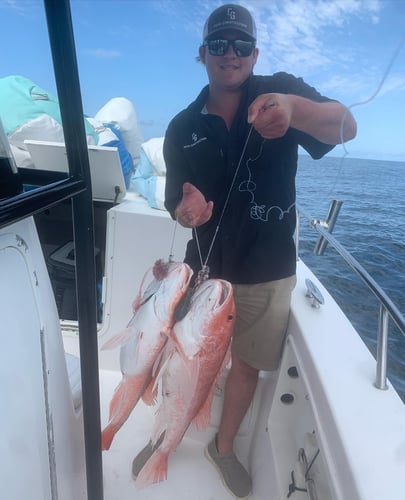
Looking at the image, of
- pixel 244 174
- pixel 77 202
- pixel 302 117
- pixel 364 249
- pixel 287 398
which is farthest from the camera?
pixel 364 249

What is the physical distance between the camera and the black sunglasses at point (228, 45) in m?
1.09

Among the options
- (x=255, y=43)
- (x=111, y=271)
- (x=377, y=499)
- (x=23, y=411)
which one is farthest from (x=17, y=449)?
(x=111, y=271)

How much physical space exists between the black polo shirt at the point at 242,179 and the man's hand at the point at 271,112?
0.22m

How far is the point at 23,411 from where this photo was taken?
663mm

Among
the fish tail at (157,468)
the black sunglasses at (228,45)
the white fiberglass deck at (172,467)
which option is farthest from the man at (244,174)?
the fish tail at (157,468)

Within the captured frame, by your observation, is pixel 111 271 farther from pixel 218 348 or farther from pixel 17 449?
pixel 17 449

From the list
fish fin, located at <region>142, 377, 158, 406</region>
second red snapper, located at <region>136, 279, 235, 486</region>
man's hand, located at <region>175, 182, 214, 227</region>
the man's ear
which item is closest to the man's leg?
second red snapper, located at <region>136, 279, 235, 486</region>

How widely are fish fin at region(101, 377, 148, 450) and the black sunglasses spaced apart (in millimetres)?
1104

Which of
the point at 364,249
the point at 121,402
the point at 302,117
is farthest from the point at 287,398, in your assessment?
the point at 364,249

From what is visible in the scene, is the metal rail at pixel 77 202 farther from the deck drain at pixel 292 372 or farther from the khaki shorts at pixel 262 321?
the deck drain at pixel 292 372

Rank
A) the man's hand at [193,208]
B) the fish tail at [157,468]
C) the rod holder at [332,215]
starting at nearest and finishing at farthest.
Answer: the man's hand at [193,208] < the fish tail at [157,468] < the rod holder at [332,215]

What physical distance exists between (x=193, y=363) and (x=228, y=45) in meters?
1.02

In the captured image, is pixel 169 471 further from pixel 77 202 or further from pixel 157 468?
pixel 77 202

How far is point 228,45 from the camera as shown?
3.59 ft
